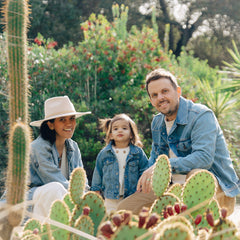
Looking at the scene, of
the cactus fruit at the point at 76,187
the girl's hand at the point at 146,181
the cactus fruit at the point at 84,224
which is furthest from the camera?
the girl's hand at the point at 146,181

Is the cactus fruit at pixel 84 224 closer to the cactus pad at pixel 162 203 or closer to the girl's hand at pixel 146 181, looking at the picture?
the cactus pad at pixel 162 203

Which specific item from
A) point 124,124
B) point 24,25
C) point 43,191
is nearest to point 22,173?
point 24,25

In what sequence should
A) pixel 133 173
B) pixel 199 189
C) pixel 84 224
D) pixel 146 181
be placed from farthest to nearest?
pixel 133 173 → pixel 146 181 → pixel 199 189 → pixel 84 224

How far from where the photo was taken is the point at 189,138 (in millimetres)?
2969

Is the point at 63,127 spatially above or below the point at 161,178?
above

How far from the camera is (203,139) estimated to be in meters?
2.74

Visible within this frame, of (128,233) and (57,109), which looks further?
(57,109)

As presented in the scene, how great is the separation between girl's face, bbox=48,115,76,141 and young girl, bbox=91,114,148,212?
19.6 inches

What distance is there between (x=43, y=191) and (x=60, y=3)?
9742mm

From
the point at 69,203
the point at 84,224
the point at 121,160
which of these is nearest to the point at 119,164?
the point at 121,160

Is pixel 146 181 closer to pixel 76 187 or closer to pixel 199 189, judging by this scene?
pixel 199 189

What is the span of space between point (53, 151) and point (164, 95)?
3.42 ft

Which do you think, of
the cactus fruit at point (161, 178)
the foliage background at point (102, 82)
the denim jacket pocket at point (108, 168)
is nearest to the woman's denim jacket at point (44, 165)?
the denim jacket pocket at point (108, 168)

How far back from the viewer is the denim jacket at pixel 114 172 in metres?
3.54
